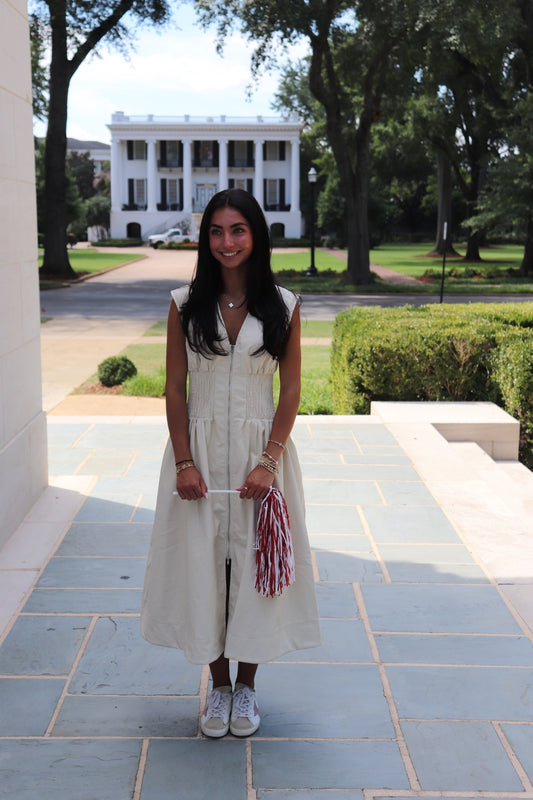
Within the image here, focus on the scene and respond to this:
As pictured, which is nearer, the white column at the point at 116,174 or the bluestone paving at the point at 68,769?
the bluestone paving at the point at 68,769

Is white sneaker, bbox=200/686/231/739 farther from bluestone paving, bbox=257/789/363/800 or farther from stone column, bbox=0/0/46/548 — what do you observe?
stone column, bbox=0/0/46/548

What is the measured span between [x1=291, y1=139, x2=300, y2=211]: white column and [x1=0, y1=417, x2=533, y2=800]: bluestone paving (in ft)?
189

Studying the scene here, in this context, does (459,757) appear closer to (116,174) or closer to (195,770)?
(195,770)

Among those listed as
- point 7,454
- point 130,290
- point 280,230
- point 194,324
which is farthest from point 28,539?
point 280,230

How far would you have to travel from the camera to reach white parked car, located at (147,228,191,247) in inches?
2096

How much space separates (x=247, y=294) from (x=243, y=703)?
127cm

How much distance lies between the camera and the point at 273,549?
7.86 ft

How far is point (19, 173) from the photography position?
4523mm

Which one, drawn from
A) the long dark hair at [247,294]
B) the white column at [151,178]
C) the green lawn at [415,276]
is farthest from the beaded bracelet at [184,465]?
the white column at [151,178]

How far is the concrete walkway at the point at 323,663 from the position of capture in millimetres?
2389

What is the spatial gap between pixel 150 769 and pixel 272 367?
1.23 m

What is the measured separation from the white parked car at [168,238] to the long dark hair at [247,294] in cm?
5122

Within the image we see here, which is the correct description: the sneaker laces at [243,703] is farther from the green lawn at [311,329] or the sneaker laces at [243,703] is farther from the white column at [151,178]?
the white column at [151,178]

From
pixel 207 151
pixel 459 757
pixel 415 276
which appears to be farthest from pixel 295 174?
pixel 459 757
